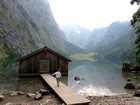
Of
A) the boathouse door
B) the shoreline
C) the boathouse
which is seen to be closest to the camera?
the shoreline

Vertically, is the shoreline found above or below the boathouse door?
below

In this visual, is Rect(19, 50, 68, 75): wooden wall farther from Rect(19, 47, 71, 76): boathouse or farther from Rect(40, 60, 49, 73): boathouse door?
Rect(40, 60, 49, 73): boathouse door

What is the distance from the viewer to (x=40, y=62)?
42.9 meters

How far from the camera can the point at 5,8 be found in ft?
438

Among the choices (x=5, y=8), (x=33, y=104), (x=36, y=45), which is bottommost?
(x=33, y=104)

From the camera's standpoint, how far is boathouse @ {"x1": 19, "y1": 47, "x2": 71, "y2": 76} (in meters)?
42.2

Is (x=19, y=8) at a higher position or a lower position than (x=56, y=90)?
higher

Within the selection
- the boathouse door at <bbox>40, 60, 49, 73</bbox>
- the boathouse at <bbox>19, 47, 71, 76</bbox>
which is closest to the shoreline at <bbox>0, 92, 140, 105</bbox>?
the boathouse at <bbox>19, 47, 71, 76</bbox>

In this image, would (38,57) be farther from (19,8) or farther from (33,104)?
(19,8)

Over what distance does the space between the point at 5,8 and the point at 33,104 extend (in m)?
119

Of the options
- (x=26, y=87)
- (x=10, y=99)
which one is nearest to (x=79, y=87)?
(x=26, y=87)

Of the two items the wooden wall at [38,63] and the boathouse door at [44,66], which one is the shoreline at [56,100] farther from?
the boathouse door at [44,66]

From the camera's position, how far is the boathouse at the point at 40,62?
42.2 meters

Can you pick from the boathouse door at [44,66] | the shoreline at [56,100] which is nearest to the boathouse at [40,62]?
the boathouse door at [44,66]
